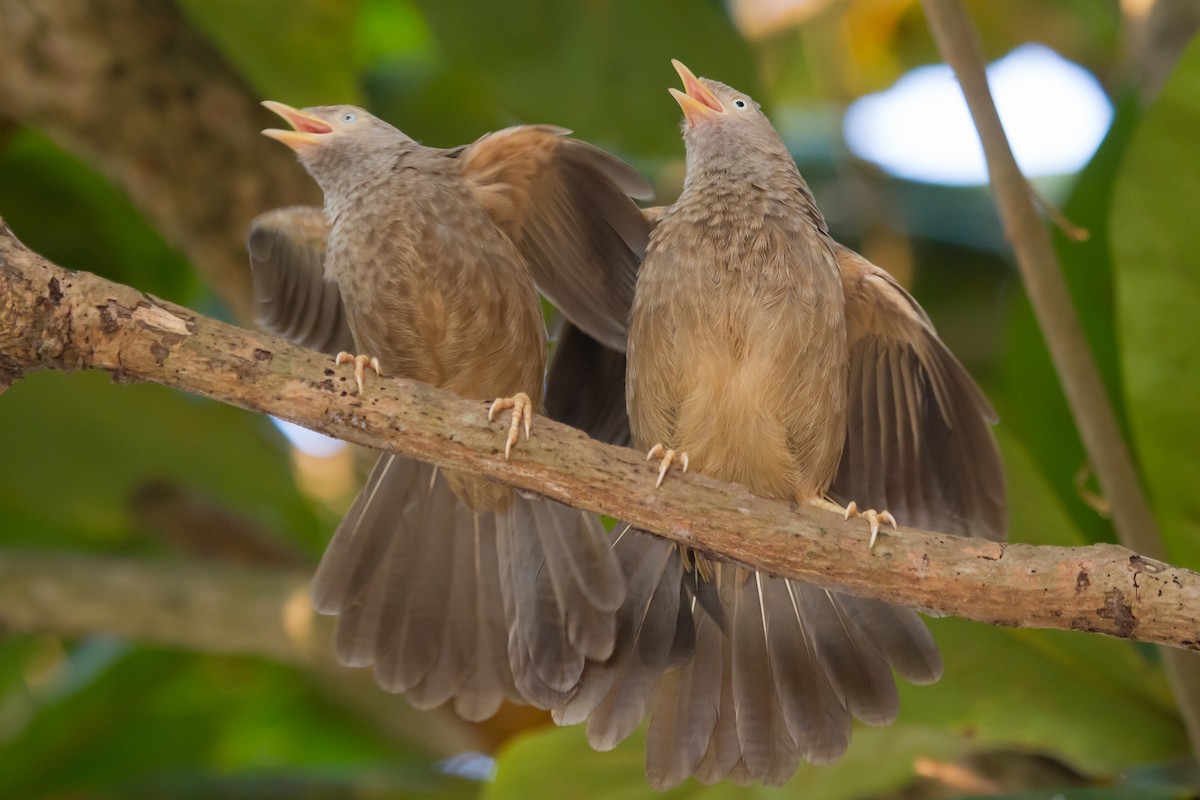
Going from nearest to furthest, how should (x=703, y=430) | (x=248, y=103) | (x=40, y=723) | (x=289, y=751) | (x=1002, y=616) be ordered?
→ (x=1002, y=616) < (x=703, y=430) < (x=248, y=103) < (x=40, y=723) < (x=289, y=751)

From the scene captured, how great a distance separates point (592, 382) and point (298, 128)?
85cm

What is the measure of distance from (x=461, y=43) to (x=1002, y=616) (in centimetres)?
209

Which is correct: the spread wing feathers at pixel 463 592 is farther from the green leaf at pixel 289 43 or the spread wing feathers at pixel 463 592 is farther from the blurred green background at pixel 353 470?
the green leaf at pixel 289 43

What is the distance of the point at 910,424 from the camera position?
2686mm

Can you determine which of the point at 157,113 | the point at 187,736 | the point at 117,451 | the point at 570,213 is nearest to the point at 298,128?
the point at 570,213

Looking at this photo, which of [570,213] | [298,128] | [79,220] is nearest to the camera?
[570,213]

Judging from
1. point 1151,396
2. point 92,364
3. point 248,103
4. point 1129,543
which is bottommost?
point 92,364

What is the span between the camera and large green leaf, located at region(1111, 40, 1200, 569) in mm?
2490

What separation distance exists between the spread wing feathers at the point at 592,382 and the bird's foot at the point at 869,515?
50cm

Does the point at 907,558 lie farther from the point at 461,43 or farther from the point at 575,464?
the point at 461,43

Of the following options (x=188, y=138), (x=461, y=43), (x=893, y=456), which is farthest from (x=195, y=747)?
(x=893, y=456)

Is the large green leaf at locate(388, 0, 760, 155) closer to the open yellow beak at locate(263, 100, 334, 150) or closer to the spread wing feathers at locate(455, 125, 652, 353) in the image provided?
the spread wing feathers at locate(455, 125, 652, 353)

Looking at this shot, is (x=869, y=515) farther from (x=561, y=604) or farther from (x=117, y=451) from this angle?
(x=117, y=451)

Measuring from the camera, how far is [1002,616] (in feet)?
6.33
